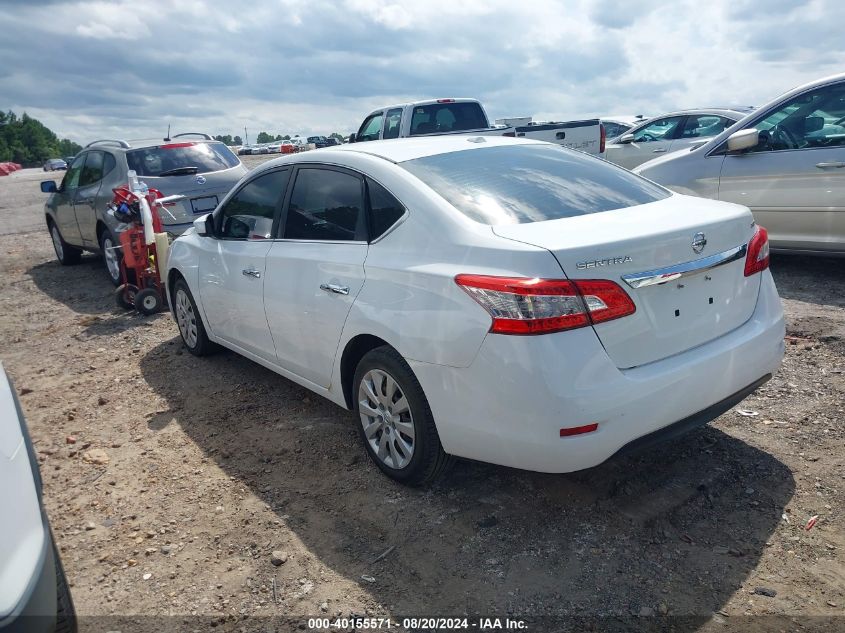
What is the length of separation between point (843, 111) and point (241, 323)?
18.0 ft

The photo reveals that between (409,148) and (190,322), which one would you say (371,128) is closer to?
(190,322)

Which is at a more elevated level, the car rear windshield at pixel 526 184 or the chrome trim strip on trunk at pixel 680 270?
the car rear windshield at pixel 526 184

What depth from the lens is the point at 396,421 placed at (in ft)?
11.0

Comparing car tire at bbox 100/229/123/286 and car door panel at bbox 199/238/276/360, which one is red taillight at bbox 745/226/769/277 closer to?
car door panel at bbox 199/238/276/360

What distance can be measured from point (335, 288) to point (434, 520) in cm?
128

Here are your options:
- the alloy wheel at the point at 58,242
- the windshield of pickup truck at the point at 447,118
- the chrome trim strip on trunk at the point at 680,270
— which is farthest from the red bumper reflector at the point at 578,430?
the windshield of pickup truck at the point at 447,118

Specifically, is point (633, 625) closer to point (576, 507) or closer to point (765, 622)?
point (765, 622)

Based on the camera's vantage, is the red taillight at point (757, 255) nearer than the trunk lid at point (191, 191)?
Yes

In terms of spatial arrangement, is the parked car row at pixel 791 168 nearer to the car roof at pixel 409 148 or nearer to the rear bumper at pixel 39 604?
the car roof at pixel 409 148

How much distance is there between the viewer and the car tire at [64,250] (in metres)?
10.5

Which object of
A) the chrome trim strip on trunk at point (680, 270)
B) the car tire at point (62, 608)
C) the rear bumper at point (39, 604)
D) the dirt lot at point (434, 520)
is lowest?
the dirt lot at point (434, 520)

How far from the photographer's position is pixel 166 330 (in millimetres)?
6727

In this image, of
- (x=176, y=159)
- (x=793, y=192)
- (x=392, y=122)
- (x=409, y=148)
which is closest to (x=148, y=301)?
(x=176, y=159)

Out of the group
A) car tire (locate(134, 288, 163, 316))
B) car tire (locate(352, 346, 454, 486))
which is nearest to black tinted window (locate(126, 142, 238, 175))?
car tire (locate(134, 288, 163, 316))
